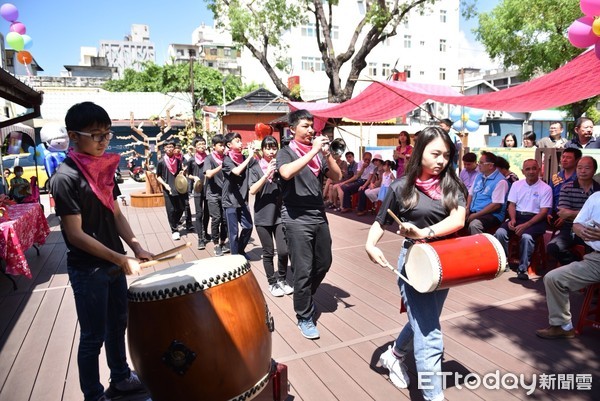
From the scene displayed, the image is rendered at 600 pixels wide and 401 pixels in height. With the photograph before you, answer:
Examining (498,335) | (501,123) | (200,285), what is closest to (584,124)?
(498,335)

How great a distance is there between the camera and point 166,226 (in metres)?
8.48

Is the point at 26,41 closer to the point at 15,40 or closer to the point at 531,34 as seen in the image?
the point at 15,40

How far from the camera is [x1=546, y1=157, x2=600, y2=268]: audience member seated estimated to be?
4121 millimetres

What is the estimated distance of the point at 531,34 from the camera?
1627 cm

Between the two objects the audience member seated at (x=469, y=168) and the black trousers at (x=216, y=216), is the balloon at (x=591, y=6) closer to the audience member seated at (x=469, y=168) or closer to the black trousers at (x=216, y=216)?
the audience member seated at (x=469, y=168)

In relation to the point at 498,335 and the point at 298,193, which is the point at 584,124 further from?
the point at 298,193

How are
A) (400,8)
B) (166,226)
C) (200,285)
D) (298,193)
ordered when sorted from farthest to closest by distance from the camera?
(400,8), (166,226), (298,193), (200,285)

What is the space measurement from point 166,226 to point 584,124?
7584 millimetres

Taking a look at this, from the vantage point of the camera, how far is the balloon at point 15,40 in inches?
325

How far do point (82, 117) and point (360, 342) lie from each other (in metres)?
2.49

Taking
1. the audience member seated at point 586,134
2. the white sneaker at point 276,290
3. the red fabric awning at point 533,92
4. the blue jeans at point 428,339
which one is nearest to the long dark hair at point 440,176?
the blue jeans at point 428,339

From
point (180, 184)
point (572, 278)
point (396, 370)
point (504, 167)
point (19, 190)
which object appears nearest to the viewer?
point (396, 370)

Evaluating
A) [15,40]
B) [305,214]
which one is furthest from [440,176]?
[15,40]

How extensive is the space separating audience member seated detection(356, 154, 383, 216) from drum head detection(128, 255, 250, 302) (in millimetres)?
6912
